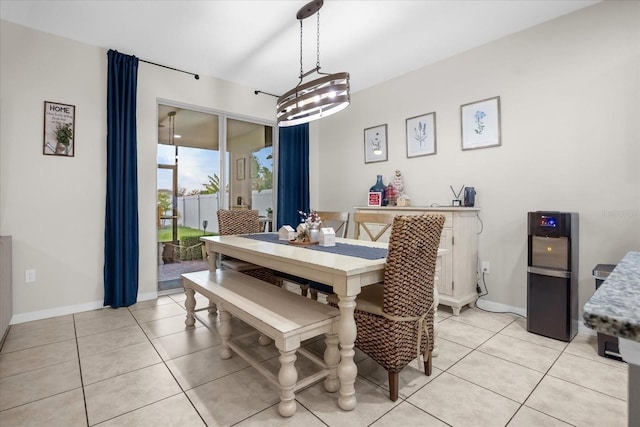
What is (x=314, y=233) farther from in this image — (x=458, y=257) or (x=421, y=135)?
(x=421, y=135)

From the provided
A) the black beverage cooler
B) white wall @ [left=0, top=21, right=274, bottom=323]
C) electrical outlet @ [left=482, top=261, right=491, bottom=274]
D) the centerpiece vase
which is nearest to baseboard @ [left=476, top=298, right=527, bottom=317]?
electrical outlet @ [left=482, top=261, right=491, bottom=274]

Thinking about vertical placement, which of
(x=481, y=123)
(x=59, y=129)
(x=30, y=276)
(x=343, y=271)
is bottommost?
(x=30, y=276)

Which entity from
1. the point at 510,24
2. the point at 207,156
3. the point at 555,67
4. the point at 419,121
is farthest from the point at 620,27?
the point at 207,156

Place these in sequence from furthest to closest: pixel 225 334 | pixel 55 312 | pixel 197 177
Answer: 1. pixel 197 177
2. pixel 55 312
3. pixel 225 334

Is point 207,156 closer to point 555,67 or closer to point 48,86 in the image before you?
point 48,86

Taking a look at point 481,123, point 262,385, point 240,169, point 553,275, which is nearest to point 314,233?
point 262,385

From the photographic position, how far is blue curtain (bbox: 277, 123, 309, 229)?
15.3ft

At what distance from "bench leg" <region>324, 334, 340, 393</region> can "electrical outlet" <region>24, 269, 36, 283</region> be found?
9.68 ft

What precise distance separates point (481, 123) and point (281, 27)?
2.19 m

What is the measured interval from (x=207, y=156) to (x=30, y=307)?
2373mm

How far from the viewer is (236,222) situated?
331 cm

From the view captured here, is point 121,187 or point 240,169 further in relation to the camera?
point 240,169

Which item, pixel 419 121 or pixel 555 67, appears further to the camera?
pixel 419 121

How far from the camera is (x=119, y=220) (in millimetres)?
3219
